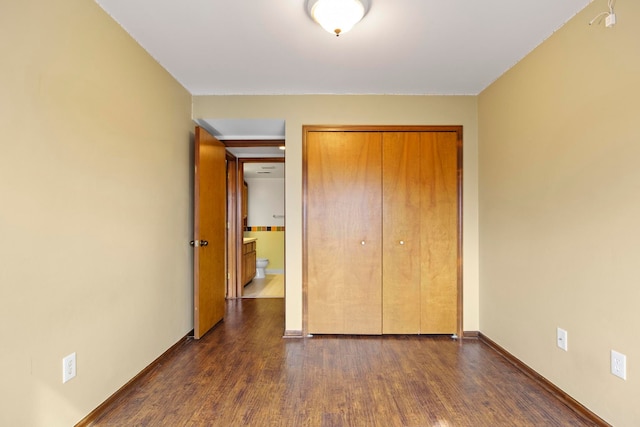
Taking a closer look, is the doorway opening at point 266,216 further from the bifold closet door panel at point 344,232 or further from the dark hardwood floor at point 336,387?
the dark hardwood floor at point 336,387

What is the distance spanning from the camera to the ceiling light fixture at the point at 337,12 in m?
1.70

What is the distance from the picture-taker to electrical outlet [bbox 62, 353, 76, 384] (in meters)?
1.57

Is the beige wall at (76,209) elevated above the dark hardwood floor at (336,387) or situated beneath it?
elevated above

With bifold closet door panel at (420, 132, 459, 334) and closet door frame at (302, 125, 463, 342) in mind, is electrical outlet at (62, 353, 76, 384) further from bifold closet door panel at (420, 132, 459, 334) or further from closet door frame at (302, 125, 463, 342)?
bifold closet door panel at (420, 132, 459, 334)

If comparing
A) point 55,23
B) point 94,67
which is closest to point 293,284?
point 94,67

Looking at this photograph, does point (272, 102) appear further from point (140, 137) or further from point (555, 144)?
point (555, 144)

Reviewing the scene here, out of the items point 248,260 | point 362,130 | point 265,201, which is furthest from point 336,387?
point 265,201

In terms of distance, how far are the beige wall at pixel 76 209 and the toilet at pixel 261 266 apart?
3646 millimetres

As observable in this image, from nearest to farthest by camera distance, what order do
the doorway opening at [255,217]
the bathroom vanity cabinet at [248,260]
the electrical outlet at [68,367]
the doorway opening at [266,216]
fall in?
the electrical outlet at [68,367] < the doorway opening at [255,217] < the bathroom vanity cabinet at [248,260] < the doorway opening at [266,216]

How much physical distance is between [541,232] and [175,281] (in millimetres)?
2849

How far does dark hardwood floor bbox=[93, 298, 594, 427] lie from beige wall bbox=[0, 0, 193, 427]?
0.35 m

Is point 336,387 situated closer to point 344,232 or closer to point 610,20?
point 344,232

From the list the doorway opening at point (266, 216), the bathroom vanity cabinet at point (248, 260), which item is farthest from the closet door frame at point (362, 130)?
the doorway opening at point (266, 216)

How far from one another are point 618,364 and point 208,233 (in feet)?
9.92
